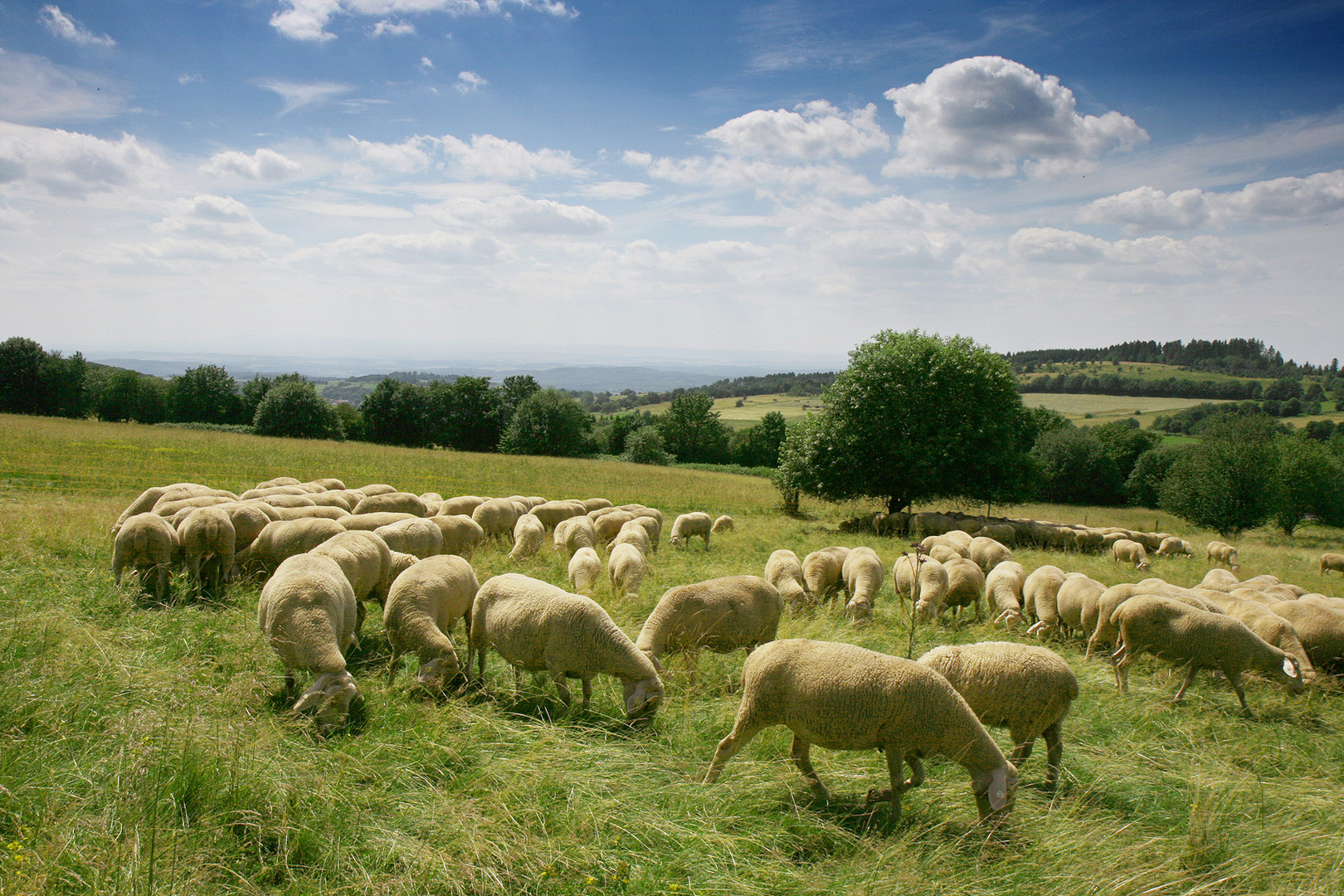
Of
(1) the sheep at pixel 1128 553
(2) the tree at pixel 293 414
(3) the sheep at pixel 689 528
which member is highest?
(2) the tree at pixel 293 414

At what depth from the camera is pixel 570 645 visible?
656cm

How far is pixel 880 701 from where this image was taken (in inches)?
190

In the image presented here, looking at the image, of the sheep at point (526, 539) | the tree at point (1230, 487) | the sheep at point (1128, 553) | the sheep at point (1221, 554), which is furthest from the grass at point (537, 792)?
the tree at point (1230, 487)

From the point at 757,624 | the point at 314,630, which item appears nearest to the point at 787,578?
the point at 757,624

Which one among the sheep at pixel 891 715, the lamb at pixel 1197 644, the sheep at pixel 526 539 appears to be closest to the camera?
the sheep at pixel 891 715

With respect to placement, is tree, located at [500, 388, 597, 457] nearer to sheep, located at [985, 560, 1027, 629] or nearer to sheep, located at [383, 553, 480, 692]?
sheep, located at [985, 560, 1027, 629]

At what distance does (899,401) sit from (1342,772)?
2559cm

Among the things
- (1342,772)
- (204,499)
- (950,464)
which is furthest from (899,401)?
(204,499)

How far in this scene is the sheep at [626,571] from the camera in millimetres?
10594

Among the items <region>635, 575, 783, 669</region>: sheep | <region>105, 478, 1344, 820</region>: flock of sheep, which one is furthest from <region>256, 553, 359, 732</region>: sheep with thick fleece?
<region>635, 575, 783, 669</region>: sheep

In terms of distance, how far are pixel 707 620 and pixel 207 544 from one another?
803 centimetres

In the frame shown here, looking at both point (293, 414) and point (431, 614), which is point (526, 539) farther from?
point (293, 414)

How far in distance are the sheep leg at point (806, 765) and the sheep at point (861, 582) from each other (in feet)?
16.5

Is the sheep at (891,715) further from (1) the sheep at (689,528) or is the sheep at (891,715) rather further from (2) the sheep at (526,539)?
(1) the sheep at (689,528)
